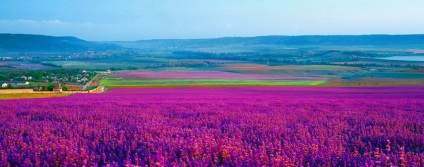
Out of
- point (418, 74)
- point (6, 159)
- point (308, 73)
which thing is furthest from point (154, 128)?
point (308, 73)

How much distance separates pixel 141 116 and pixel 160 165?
556 cm

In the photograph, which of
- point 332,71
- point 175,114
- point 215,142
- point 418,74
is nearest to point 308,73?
point 332,71

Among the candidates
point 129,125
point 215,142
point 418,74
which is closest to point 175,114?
point 129,125

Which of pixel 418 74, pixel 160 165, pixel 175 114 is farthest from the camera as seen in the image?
pixel 418 74

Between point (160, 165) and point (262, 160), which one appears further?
point (262, 160)

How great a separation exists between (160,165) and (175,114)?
251 inches

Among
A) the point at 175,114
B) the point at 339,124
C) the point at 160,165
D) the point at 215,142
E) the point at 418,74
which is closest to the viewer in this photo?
the point at 160,165

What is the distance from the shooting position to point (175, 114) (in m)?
11.8

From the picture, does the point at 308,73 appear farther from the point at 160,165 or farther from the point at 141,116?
the point at 160,165

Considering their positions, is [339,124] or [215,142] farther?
[339,124]

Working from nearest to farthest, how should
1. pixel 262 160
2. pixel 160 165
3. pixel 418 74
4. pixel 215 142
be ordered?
pixel 160 165 → pixel 262 160 → pixel 215 142 → pixel 418 74

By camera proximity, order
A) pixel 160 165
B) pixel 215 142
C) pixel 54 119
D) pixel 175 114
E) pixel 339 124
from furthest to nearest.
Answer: pixel 175 114 < pixel 54 119 < pixel 339 124 < pixel 215 142 < pixel 160 165

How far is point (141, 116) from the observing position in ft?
35.9

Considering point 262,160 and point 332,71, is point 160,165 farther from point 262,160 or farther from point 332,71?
point 332,71
